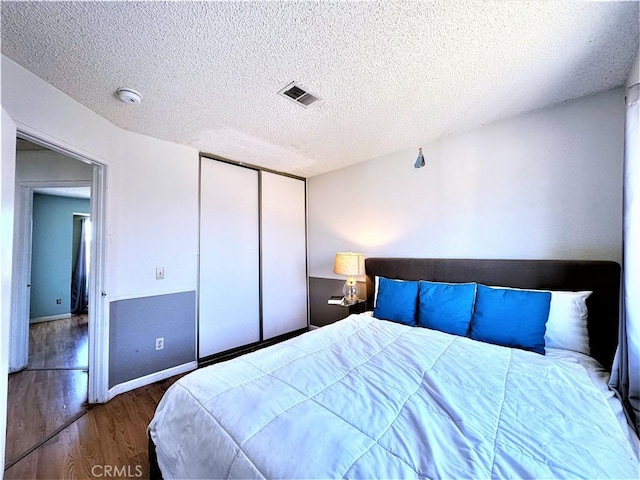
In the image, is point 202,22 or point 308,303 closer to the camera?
point 202,22

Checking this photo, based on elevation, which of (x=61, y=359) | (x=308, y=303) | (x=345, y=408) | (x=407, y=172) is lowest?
(x=61, y=359)

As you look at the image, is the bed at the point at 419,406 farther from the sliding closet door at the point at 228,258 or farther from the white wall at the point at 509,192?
the sliding closet door at the point at 228,258

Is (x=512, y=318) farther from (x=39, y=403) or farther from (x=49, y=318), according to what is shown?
(x=49, y=318)

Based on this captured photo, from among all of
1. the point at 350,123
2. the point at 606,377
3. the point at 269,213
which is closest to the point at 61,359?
A: the point at 269,213

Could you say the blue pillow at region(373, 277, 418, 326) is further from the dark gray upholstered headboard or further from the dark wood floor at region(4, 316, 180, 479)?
the dark wood floor at region(4, 316, 180, 479)

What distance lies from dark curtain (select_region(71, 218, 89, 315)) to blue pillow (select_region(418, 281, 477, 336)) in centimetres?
609

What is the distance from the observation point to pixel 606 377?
1.38 meters

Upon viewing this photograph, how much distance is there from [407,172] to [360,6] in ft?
6.01

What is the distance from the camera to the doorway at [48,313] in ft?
6.39

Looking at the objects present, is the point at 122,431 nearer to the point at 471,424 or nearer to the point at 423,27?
the point at 471,424

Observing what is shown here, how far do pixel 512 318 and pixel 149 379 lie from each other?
122 inches

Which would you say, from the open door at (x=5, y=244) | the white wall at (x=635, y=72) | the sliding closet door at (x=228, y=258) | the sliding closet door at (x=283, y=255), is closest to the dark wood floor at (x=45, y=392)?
the open door at (x=5, y=244)

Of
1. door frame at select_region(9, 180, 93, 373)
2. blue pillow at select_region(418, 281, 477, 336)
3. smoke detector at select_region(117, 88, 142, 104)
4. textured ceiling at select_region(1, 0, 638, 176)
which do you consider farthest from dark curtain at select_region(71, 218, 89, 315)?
blue pillow at select_region(418, 281, 477, 336)

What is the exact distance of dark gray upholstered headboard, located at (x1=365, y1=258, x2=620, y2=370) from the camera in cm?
164
